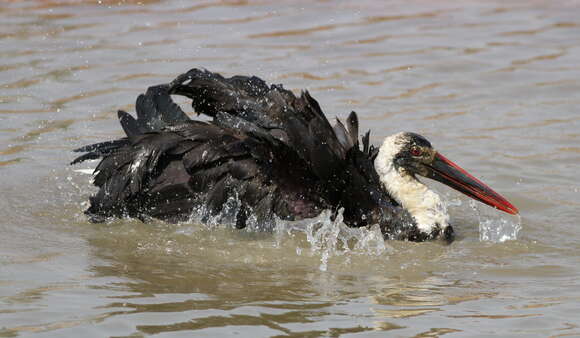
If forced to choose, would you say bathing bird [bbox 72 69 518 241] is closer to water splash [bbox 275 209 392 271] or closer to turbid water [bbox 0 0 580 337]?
water splash [bbox 275 209 392 271]

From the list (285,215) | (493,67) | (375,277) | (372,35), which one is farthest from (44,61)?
(375,277)

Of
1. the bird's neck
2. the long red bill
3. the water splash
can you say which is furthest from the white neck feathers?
the water splash

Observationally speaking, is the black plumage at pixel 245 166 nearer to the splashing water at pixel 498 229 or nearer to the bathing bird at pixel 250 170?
the bathing bird at pixel 250 170

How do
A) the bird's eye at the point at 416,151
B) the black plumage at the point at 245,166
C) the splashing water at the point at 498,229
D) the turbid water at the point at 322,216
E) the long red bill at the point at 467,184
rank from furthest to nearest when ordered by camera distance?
the bird's eye at the point at 416,151, the long red bill at the point at 467,184, the splashing water at the point at 498,229, the black plumage at the point at 245,166, the turbid water at the point at 322,216

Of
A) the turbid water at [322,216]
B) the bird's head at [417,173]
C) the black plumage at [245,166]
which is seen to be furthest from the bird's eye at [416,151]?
the turbid water at [322,216]

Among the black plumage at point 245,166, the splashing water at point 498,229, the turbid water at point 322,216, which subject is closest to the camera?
the turbid water at point 322,216

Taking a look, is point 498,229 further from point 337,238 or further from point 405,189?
point 337,238

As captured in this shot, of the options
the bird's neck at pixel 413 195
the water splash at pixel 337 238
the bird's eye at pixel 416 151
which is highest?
→ the bird's eye at pixel 416 151

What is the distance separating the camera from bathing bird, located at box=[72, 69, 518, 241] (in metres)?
6.95

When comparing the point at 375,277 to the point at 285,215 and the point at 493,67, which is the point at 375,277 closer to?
the point at 285,215

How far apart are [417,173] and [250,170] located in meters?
1.34

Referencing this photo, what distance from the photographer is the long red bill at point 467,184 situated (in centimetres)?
743

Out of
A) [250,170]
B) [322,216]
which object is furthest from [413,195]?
[250,170]

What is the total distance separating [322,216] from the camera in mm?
7062
